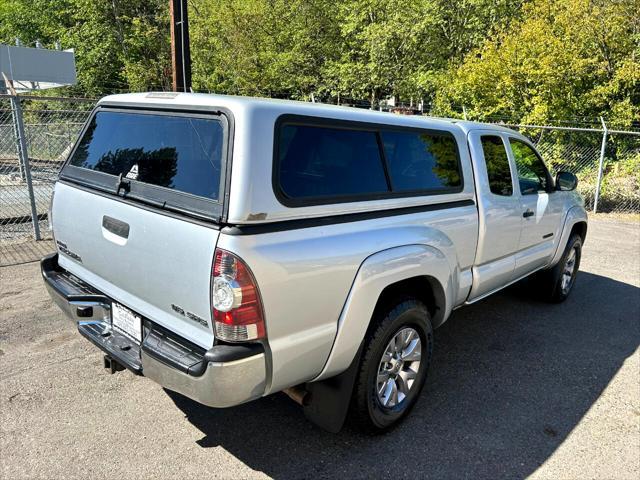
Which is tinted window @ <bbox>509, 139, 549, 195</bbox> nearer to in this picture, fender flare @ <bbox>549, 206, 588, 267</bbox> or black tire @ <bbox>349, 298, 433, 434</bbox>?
fender flare @ <bbox>549, 206, 588, 267</bbox>

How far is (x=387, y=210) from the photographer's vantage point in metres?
2.78

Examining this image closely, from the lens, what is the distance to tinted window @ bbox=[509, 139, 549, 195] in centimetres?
432

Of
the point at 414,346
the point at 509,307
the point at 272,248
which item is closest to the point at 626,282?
the point at 509,307

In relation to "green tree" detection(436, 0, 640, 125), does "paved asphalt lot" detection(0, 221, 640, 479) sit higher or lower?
lower

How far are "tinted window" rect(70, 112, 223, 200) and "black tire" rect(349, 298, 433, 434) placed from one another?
1.21 m

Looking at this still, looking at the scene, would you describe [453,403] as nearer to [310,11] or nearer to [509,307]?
[509,307]

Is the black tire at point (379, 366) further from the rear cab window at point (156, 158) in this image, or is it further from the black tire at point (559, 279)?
the black tire at point (559, 279)

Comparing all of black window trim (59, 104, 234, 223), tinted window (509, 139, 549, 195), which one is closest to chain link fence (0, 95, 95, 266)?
black window trim (59, 104, 234, 223)

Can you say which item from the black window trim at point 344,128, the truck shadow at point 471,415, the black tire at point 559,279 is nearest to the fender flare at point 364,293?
the black window trim at point 344,128

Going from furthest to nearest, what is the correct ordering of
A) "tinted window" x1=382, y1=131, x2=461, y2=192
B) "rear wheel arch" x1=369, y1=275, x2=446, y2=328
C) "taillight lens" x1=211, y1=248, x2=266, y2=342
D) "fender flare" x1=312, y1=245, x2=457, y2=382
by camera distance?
"tinted window" x1=382, y1=131, x2=461, y2=192 < "rear wheel arch" x1=369, y1=275, x2=446, y2=328 < "fender flare" x1=312, y1=245, x2=457, y2=382 < "taillight lens" x1=211, y1=248, x2=266, y2=342

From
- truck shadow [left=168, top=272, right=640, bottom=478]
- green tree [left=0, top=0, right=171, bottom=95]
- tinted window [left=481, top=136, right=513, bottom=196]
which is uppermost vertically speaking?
green tree [left=0, top=0, right=171, bottom=95]

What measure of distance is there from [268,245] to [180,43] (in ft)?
32.6

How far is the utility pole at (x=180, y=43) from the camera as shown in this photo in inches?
411

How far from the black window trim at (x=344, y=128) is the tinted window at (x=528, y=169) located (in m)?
1.23
